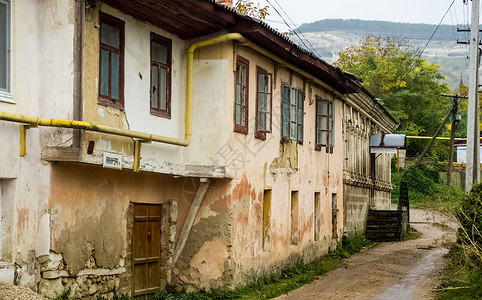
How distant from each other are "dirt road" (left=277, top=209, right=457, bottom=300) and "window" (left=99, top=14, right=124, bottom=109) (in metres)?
5.92

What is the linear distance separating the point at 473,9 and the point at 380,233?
9.57 meters

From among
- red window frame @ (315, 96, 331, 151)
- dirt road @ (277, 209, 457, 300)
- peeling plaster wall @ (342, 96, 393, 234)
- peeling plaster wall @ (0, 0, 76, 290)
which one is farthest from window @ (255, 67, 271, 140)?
peeling plaster wall @ (342, 96, 393, 234)

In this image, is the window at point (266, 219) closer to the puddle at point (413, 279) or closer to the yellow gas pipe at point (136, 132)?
the puddle at point (413, 279)

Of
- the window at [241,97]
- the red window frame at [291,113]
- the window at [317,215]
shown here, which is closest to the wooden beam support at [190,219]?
the window at [241,97]

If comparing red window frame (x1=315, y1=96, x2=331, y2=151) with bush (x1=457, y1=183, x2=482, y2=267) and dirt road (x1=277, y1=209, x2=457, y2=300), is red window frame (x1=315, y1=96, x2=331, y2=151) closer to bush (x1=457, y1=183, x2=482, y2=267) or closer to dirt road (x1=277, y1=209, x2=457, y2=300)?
dirt road (x1=277, y1=209, x2=457, y2=300)

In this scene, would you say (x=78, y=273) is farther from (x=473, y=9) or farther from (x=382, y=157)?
(x=382, y=157)

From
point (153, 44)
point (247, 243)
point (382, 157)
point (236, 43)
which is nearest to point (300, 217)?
point (247, 243)

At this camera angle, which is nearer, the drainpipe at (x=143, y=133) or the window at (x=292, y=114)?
the drainpipe at (x=143, y=133)

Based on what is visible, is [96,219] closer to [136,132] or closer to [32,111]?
[136,132]

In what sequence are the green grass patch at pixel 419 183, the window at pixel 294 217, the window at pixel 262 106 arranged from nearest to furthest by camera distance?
the window at pixel 262 106
the window at pixel 294 217
the green grass patch at pixel 419 183

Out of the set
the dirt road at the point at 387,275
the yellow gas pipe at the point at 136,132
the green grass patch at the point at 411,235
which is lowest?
the green grass patch at the point at 411,235

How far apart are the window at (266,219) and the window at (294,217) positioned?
2.00m

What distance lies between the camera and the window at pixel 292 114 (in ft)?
57.9

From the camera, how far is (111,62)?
11.6m
